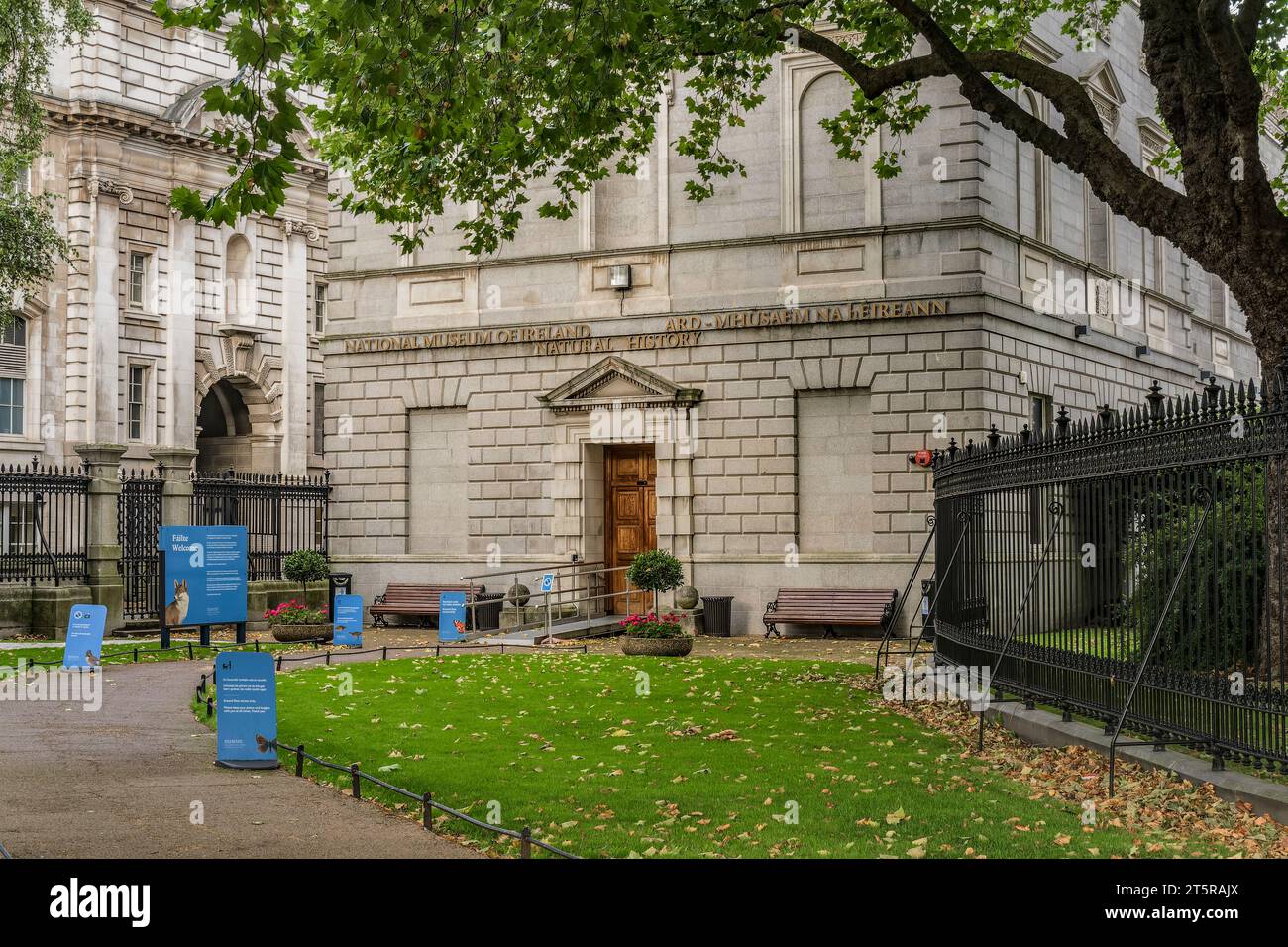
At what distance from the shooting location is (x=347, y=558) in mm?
31016

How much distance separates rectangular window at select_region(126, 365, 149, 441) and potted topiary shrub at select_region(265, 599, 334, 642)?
20493mm

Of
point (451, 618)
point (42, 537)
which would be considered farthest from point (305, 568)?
point (451, 618)

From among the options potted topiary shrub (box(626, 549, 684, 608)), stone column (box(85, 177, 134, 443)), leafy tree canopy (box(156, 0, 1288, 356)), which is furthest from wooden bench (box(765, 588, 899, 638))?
stone column (box(85, 177, 134, 443))

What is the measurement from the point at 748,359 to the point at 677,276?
7.57ft

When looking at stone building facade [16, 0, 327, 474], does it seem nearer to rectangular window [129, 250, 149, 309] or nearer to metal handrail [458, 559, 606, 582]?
rectangular window [129, 250, 149, 309]

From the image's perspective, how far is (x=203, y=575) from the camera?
71.1 feet

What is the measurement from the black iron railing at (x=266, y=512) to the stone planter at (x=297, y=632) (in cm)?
531

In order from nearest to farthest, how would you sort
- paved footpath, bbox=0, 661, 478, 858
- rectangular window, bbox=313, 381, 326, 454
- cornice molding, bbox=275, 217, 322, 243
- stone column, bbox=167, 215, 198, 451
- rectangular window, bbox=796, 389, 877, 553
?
paved footpath, bbox=0, 661, 478, 858 → rectangular window, bbox=796, 389, 877, 553 → stone column, bbox=167, 215, 198, 451 → cornice molding, bbox=275, 217, 322, 243 → rectangular window, bbox=313, 381, 326, 454

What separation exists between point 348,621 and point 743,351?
9047 mm

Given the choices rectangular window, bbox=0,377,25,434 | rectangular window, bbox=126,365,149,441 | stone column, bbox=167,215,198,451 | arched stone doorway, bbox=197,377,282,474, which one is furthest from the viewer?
Result: arched stone doorway, bbox=197,377,282,474

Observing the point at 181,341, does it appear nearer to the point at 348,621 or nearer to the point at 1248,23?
the point at 348,621

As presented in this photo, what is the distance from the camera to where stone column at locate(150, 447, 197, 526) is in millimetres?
27688

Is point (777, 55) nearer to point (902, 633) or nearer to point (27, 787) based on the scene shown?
point (902, 633)
